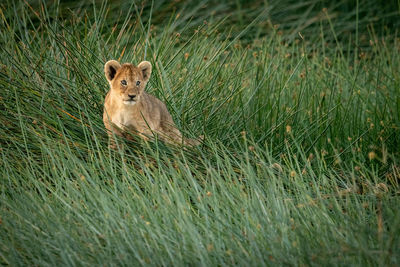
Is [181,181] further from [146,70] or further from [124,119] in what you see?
[146,70]

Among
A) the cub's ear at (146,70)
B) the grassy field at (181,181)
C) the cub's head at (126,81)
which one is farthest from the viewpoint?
the cub's ear at (146,70)

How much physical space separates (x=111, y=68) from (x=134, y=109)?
32cm

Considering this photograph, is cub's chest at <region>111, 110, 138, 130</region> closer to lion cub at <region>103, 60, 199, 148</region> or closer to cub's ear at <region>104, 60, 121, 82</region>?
lion cub at <region>103, 60, 199, 148</region>

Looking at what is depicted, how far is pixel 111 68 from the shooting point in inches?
159

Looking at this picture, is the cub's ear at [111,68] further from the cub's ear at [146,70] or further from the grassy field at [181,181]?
the grassy field at [181,181]

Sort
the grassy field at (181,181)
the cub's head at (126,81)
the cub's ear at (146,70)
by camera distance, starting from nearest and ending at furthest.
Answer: the grassy field at (181,181)
the cub's head at (126,81)
the cub's ear at (146,70)

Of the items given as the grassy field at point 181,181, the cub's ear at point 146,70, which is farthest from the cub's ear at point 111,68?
the grassy field at point 181,181

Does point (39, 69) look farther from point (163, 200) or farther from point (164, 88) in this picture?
point (163, 200)

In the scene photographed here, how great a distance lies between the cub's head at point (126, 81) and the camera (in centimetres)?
396

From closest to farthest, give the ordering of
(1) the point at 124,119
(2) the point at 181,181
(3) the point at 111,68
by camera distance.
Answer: (2) the point at 181,181 → (3) the point at 111,68 → (1) the point at 124,119

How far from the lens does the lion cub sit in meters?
3.97

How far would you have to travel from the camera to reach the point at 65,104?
4488mm

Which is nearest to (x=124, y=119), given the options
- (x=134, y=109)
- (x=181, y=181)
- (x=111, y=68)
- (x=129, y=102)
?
(x=134, y=109)

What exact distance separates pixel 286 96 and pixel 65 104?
89.5 inches
